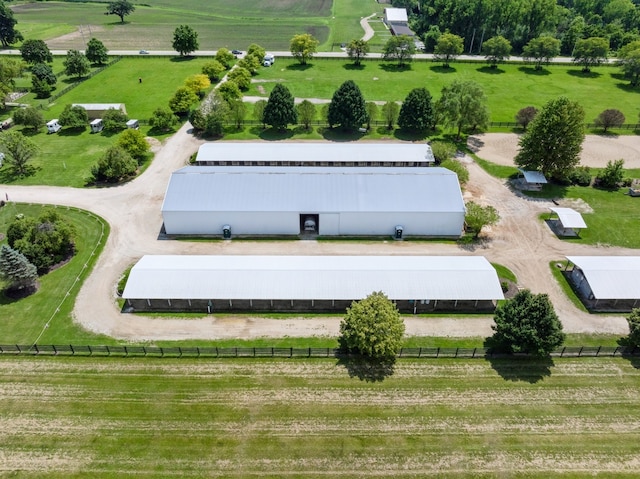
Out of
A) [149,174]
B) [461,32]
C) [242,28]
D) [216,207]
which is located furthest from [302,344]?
[242,28]

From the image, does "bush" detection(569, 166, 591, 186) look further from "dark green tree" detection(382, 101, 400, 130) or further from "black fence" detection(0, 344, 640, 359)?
"black fence" detection(0, 344, 640, 359)

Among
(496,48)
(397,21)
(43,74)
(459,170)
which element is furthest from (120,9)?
(459,170)

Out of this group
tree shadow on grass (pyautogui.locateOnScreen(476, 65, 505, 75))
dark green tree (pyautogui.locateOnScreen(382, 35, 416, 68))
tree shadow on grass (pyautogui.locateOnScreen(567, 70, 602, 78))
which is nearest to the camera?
tree shadow on grass (pyautogui.locateOnScreen(567, 70, 602, 78))

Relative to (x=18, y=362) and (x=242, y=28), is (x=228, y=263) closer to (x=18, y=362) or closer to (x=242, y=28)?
(x=18, y=362)

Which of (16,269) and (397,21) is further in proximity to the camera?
(397,21)

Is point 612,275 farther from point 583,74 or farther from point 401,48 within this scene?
point 583,74

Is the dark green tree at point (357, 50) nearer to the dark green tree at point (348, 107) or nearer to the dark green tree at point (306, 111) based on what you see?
the dark green tree at point (348, 107)

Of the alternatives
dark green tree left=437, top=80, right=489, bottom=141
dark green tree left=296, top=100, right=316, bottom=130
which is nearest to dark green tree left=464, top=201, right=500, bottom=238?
dark green tree left=437, top=80, right=489, bottom=141
